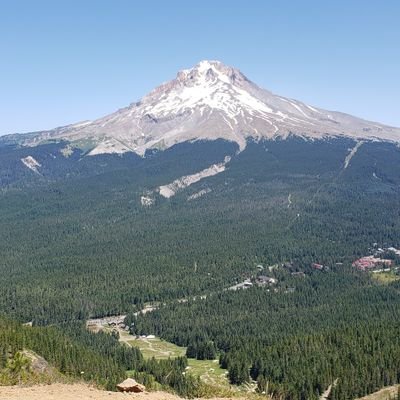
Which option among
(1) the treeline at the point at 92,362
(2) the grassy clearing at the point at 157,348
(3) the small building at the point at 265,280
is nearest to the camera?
(1) the treeline at the point at 92,362

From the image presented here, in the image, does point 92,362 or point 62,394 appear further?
point 92,362

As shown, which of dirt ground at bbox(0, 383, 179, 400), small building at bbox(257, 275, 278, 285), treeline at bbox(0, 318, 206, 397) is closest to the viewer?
dirt ground at bbox(0, 383, 179, 400)

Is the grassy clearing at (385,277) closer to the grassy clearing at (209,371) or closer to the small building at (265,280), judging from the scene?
the small building at (265,280)

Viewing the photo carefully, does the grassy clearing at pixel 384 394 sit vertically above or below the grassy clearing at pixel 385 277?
above

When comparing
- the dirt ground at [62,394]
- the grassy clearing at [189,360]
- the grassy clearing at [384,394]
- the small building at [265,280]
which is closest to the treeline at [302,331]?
the grassy clearing at [384,394]

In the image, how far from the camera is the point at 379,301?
16112 cm

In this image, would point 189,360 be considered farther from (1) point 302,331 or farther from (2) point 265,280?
(2) point 265,280

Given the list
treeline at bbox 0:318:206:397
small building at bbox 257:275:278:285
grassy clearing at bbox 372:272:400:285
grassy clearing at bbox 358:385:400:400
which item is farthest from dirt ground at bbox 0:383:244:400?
grassy clearing at bbox 372:272:400:285

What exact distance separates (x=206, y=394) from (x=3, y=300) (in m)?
105

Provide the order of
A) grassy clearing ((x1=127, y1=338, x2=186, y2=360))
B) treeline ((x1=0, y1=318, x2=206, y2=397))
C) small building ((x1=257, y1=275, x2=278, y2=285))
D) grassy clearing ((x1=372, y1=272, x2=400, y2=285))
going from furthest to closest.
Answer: grassy clearing ((x1=372, y1=272, x2=400, y2=285)) → small building ((x1=257, y1=275, x2=278, y2=285)) → grassy clearing ((x1=127, y1=338, x2=186, y2=360)) → treeline ((x1=0, y1=318, x2=206, y2=397))

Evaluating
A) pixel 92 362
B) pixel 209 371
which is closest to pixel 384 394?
pixel 209 371

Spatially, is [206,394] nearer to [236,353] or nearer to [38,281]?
[236,353]

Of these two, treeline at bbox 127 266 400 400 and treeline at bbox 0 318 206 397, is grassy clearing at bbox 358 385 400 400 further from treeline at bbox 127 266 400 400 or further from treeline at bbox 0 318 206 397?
treeline at bbox 0 318 206 397

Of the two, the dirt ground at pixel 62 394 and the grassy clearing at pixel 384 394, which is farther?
the grassy clearing at pixel 384 394
